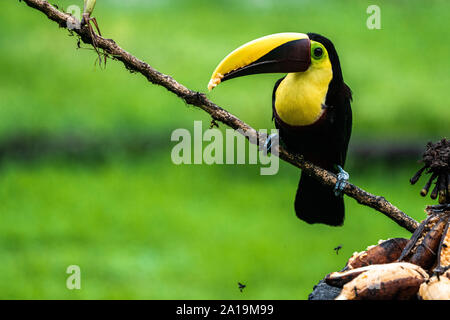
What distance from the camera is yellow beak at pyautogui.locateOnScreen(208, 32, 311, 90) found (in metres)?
3.29

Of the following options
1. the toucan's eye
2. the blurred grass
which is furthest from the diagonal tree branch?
the blurred grass

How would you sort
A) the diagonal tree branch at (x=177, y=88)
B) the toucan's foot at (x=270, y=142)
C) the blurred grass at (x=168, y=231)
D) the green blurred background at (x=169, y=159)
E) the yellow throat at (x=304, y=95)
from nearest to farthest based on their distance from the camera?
the diagonal tree branch at (x=177, y=88) < the toucan's foot at (x=270, y=142) < the yellow throat at (x=304, y=95) < the blurred grass at (x=168, y=231) < the green blurred background at (x=169, y=159)

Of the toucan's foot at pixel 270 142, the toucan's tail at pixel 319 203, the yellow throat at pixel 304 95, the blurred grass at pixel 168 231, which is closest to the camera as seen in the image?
the toucan's foot at pixel 270 142

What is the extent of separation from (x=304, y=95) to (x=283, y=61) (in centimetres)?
23

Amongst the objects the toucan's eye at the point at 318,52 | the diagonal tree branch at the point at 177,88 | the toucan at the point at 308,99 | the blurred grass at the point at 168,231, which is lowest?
the diagonal tree branch at the point at 177,88

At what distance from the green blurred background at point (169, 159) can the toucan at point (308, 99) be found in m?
3.75

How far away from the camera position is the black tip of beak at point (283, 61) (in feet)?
10.9

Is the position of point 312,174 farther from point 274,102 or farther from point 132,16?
point 132,16

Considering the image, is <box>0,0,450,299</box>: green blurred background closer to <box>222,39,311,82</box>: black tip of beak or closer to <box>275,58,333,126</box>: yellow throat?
<box>275,58,333,126</box>: yellow throat

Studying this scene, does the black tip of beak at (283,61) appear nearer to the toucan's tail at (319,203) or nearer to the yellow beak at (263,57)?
the yellow beak at (263,57)

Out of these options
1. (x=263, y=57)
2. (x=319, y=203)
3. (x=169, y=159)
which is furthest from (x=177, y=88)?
(x=169, y=159)

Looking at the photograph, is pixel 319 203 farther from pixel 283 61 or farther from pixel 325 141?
pixel 283 61

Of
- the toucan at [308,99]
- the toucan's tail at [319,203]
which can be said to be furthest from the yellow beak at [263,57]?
the toucan's tail at [319,203]
